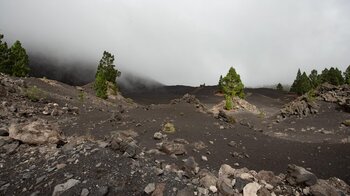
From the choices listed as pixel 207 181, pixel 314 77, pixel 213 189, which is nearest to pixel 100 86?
pixel 207 181

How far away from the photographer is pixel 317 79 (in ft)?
252

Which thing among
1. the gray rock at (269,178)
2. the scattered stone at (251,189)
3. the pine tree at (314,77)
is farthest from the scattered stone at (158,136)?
the pine tree at (314,77)

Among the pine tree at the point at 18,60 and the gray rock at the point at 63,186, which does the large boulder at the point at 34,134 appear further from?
the pine tree at the point at 18,60

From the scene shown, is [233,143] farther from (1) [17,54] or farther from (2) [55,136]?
(1) [17,54]

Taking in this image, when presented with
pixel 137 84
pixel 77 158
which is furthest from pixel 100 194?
pixel 137 84

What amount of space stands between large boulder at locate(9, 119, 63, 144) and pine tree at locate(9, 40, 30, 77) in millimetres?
43609

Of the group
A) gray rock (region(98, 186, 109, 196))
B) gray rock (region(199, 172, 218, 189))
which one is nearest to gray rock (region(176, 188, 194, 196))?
gray rock (region(199, 172, 218, 189))

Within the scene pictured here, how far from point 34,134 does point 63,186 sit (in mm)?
3416

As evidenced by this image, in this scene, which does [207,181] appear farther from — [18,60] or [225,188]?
[18,60]

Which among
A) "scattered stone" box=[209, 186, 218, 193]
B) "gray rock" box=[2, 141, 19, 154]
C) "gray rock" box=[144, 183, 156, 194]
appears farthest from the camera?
"gray rock" box=[2, 141, 19, 154]

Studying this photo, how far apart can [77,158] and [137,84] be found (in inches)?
4098

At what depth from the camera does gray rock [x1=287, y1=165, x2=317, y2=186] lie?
749 centimetres

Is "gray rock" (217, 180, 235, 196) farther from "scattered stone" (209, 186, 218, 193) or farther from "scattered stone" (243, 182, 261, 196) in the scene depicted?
"scattered stone" (243, 182, 261, 196)

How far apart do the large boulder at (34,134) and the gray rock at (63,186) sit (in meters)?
3.07
